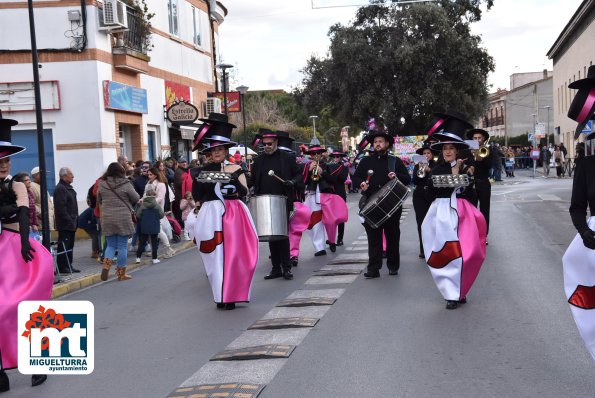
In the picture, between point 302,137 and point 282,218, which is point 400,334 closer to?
point 282,218

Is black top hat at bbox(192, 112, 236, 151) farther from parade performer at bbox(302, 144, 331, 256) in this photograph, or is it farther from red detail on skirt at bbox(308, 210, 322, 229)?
red detail on skirt at bbox(308, 210, 322, 229)

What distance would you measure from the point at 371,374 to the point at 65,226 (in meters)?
8.80

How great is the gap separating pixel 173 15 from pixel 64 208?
1672 centimetres

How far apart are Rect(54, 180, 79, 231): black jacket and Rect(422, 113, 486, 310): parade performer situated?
6956 mm

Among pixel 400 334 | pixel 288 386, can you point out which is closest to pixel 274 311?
pixel 400 334

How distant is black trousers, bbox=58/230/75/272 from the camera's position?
13.5 m

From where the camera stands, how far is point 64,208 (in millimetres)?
13711

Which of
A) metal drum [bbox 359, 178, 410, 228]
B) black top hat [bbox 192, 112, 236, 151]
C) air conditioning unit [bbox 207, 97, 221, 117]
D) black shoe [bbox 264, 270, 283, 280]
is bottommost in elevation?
black shoe [bbox 264, 270, 283, 280]

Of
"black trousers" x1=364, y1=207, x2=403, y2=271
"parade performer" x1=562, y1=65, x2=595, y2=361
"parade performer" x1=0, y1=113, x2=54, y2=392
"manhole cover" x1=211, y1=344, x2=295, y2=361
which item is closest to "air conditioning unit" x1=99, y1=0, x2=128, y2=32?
"black trousers" x1=364, y1=207, x2=403, y2=271

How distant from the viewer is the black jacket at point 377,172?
1121 cm

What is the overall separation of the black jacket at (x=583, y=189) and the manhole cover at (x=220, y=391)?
8.30ft

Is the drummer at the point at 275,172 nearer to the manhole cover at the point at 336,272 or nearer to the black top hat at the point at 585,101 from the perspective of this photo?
the manhole cover at the point at 336,272

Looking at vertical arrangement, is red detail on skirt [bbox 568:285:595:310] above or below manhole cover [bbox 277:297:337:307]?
above

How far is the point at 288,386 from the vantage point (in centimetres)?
600
